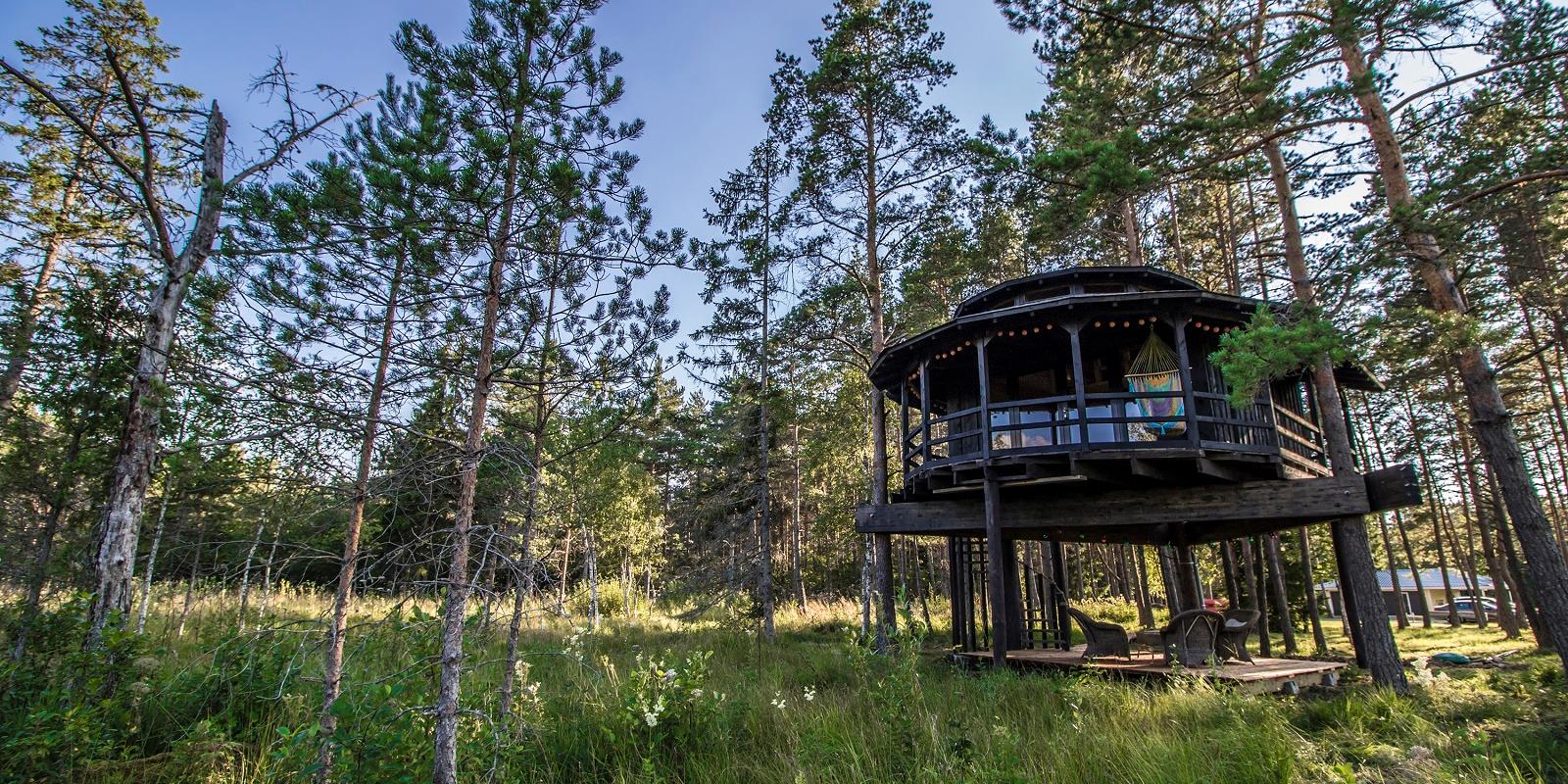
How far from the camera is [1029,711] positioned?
7.07 meters

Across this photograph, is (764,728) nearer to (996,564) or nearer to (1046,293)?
(996,564)

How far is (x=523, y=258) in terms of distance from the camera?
18.3 feet

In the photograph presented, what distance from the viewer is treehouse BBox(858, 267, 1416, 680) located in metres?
9.81

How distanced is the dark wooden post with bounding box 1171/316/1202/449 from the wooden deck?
3.18 m

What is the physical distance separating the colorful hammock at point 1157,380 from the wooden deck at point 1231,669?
144 inches

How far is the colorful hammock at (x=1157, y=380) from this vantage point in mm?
10716

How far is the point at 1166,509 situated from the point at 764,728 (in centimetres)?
754

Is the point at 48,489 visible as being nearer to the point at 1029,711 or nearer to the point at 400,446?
the point at 400,446

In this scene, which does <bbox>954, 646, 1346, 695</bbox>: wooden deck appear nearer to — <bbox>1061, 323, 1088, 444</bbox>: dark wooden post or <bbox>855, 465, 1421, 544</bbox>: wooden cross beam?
<bbox>855, 465, 1421, 544</bbox>: wooden cross beam

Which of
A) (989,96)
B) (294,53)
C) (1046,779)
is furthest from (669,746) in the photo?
(989,96)

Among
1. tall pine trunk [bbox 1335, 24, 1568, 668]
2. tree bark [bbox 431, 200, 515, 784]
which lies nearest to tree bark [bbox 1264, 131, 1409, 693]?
tall pine trunk [bbox 1335, 24, 1568, 668]

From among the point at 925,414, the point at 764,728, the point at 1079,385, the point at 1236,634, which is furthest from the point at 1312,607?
the point at 764,728

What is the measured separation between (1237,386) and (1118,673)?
4.88 metres

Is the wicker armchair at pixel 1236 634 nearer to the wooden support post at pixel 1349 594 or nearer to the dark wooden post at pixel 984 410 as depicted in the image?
the wooden support post at pixel 1349 594
